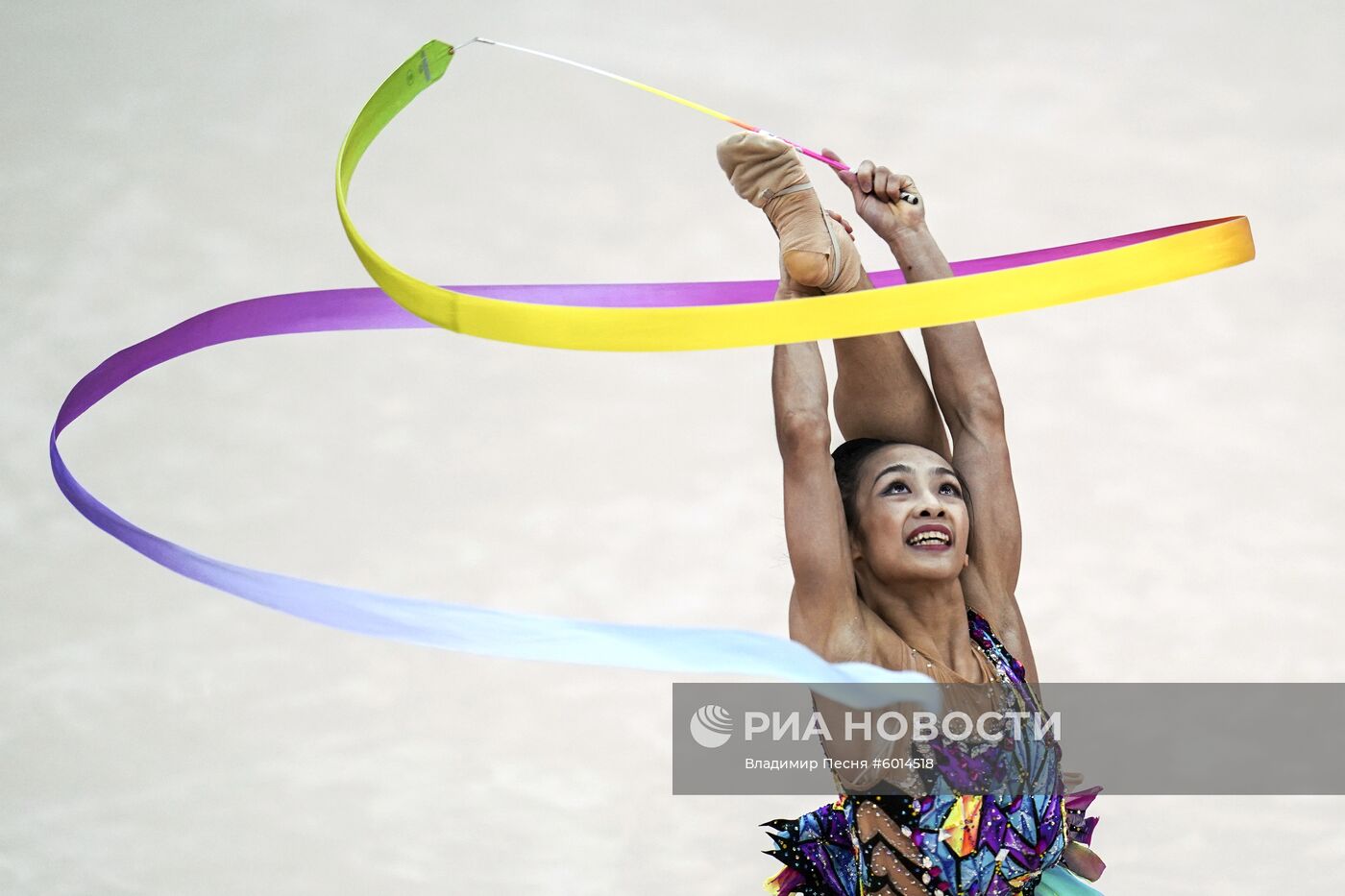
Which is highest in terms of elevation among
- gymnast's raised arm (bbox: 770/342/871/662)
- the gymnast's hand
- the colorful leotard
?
the gymnast's hand

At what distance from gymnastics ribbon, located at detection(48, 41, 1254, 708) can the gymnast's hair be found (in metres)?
0.49

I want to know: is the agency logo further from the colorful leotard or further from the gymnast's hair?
the gymnast's hair

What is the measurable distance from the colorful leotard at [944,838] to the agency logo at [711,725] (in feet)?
0.89

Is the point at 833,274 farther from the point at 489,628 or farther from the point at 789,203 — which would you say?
the point at 489,628

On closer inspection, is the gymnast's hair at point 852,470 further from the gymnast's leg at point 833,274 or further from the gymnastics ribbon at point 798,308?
the gymnastics ribbon at point 798,308

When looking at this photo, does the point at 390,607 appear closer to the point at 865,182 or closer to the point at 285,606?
the point at 285,606

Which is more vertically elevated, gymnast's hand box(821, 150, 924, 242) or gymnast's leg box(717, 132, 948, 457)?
gymnast's hand box(821, 150, 924, 242)

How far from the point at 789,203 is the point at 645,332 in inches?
18.8

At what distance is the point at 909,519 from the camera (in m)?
3.20

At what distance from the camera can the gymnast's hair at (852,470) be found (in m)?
3.27

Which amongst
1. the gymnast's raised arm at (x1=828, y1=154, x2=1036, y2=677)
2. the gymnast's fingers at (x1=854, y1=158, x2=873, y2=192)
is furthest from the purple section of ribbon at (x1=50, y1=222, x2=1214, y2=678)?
the gymnast's fingers at (x1=854, y1=158, x2=873, y2=192)

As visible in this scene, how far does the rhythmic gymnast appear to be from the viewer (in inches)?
121

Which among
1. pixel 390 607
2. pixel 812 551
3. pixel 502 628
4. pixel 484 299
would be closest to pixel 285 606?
pixel 390 607

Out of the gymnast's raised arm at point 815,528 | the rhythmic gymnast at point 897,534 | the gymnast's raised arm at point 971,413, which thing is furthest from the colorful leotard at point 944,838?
the gymnast's raised arm at point 815,528
